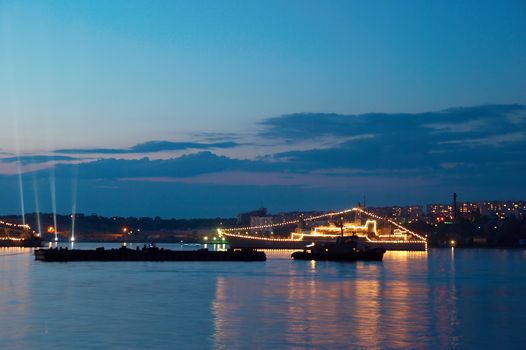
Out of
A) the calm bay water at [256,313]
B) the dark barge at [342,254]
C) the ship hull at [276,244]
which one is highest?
the ship hull at [276,244]

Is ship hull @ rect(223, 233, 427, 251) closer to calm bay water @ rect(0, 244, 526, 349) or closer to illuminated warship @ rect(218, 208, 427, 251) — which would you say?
illuminated warship @ rect(218, 208, 427, 251)

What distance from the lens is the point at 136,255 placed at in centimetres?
7894

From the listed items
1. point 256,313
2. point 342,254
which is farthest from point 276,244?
point 256,313

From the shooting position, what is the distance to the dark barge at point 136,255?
76.6m

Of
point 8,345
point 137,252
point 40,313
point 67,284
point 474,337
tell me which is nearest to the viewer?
point 8,345

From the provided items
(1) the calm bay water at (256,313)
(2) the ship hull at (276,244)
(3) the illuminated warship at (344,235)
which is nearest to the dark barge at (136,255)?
(1) the calm bay water at (256,313)

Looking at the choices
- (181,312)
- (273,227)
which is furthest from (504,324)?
(273,227)

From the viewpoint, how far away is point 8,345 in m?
23.1

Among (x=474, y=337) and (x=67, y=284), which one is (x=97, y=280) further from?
(x=474, y=337)

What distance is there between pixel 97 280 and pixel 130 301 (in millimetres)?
13996

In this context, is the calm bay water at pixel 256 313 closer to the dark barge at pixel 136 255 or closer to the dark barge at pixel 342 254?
the dark barge at pixel 136 255

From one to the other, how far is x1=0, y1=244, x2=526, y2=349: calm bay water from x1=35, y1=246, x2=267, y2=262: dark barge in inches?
1036

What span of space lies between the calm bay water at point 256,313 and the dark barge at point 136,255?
2632 centimetres

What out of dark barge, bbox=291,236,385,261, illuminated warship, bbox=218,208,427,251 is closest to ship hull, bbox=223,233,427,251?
illuminated warship, bbox=218,208,427,251
